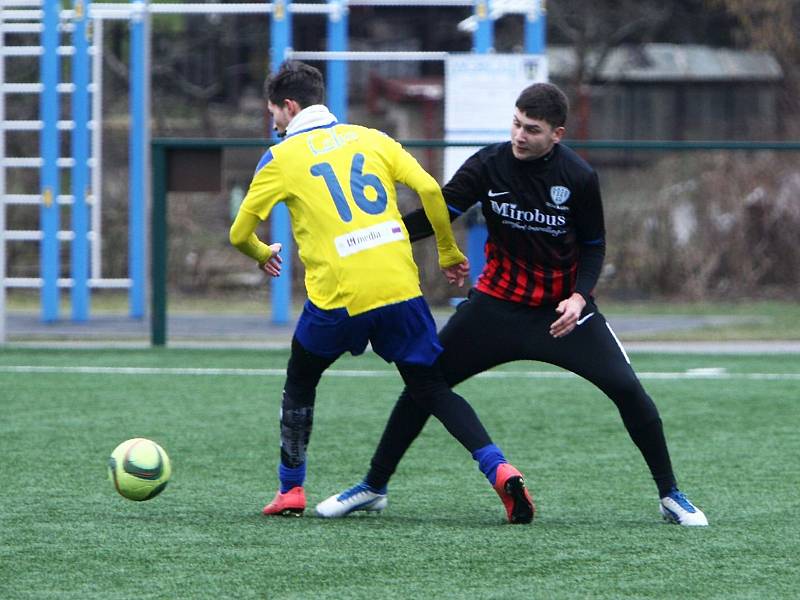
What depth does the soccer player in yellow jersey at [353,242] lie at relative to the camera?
5.32 metres

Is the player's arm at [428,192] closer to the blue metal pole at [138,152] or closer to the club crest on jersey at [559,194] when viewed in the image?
the club crest on jersey at [559,194]

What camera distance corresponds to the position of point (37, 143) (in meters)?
20.1

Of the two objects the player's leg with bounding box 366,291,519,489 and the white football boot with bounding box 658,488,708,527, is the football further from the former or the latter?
the white football boot with bounding box 658,488,708,527

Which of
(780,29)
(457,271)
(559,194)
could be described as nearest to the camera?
(559,194)

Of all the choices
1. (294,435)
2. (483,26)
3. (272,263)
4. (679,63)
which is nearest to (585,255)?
(272,263)

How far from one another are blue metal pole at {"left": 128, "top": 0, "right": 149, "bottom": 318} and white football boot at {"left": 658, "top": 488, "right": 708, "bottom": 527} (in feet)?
32.2

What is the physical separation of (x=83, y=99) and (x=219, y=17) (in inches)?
490

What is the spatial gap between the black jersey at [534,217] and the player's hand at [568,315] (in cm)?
7

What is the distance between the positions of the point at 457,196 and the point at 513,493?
3.57ft

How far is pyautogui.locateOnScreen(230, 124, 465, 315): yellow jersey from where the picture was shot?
17.4 feet

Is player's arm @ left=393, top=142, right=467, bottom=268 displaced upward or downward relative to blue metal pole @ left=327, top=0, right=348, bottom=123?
downward

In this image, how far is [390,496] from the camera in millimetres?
6152

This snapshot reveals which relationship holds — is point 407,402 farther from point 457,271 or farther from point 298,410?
point 457,271

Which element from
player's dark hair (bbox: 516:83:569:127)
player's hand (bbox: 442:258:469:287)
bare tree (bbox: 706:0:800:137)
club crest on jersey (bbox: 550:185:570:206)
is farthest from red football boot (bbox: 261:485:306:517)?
bare tree (bbox: 706:0:800:137)
